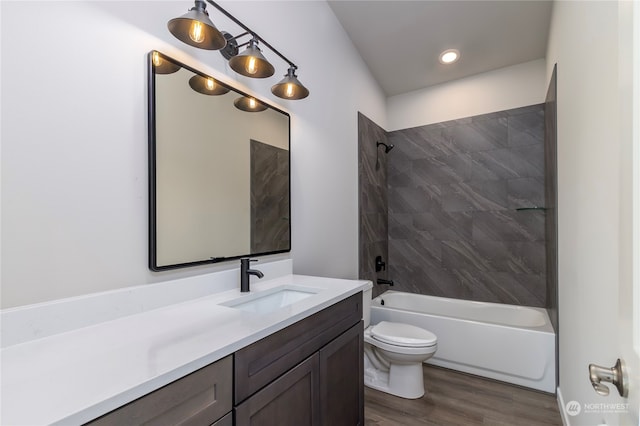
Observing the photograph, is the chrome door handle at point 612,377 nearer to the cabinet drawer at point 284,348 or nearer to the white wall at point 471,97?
the cabinet drawer at point 284,348

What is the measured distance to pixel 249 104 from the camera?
166 centimetres

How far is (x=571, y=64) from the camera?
5.26 feet

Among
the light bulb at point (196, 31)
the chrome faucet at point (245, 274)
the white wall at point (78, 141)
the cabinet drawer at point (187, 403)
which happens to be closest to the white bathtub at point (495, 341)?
the chrome faucet at point (245, 274)

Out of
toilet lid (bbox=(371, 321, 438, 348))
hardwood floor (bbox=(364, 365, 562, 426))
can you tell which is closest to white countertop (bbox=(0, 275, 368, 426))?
toilet lid (bbox=(371, 321, 438, 348))

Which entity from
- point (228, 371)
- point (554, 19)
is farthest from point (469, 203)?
point (228, 371)

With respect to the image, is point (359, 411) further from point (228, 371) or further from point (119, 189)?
point (119, 189)

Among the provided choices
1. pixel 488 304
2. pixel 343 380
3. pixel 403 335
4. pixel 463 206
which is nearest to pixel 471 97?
pixel 463 206

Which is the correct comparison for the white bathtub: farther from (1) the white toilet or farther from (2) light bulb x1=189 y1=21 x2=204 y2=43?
(2) light bulb x1=189 y1=21 x2=204 y2=43

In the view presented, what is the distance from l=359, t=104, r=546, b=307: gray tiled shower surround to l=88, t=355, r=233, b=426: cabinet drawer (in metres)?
2.08

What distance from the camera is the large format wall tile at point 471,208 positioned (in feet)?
9.23

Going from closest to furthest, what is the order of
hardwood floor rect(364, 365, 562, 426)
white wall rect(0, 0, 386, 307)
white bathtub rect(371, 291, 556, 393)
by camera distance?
white wall rect(0, 0, 386, 307), hardwood floor rect(364, 365, 562, 426), white bathtub rect(371, 291, 556, 393)

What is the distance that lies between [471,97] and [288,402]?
10.7ft

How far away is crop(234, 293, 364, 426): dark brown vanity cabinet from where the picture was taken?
0.90 meters

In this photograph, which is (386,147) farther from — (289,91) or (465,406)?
(465,406)
